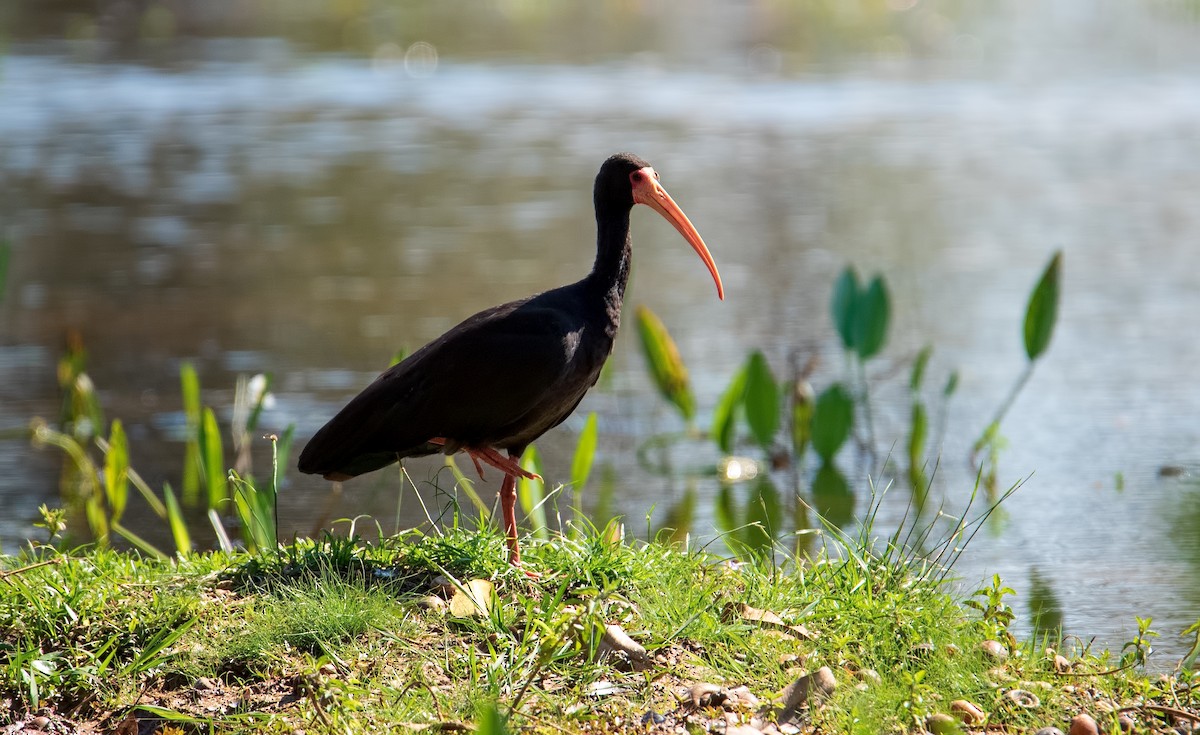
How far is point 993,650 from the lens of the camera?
12.0 ft

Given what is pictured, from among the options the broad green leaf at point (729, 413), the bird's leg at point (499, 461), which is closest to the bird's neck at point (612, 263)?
the bird's leg at point (499, 461)

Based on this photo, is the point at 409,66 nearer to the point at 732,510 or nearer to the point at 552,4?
the point at 552,4

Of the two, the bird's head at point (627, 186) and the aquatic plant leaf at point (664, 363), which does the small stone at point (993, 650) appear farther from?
the aquatic plant leaf at point (664, 363)

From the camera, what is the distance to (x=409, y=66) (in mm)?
18953

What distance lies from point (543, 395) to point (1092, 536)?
2.62 metres

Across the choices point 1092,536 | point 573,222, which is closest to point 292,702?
point 1092,536

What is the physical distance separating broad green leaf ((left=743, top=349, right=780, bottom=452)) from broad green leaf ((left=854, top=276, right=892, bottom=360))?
506 millimetres

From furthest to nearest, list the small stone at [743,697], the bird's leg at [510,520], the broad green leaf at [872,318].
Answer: the broad green leaf at [872,318]
the bird's leg at [510,520]
the small stone at [743,697]

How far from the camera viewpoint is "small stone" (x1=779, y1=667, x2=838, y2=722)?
11.1 feet

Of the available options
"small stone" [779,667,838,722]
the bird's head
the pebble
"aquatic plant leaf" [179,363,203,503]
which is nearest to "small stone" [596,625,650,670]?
"small stone" [779,667,838,722]

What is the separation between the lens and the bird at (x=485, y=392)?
13.2 feet

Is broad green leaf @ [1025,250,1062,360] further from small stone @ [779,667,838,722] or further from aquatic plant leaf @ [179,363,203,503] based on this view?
aquatic plant leaf @ [179,363,203,503]

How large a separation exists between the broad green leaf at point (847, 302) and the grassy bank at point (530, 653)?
241cm

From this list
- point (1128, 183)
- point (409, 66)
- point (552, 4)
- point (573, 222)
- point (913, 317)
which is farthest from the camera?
point (552, 4)
